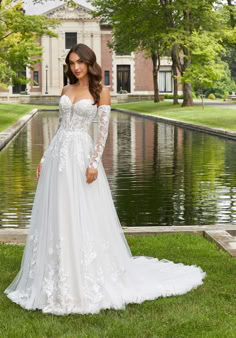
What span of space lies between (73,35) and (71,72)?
275 ft

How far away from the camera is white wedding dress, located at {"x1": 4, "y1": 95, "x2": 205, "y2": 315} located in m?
5.87

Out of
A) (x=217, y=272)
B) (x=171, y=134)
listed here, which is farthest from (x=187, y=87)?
(x=217, y=272)

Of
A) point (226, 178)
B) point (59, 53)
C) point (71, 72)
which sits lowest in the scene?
point (226, 178)

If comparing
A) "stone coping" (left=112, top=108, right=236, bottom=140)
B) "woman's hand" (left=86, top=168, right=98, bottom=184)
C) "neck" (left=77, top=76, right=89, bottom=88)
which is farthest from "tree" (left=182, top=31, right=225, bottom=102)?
"woman's hand" (left=86, top=168, right=98, bottom=184)

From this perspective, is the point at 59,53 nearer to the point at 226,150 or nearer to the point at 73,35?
the point at 73,35

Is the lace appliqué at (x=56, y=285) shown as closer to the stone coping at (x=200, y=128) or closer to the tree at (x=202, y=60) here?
the stone coping at (x=200, y=128)

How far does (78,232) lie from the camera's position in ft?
19.7

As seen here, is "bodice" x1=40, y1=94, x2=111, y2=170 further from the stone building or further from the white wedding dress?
the stone building

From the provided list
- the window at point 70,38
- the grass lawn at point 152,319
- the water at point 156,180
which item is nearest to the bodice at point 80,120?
the grass lawn at point 152,319

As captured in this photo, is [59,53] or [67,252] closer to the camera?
[67,252]

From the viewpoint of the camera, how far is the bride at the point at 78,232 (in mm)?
5879

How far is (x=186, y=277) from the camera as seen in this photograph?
261 inches

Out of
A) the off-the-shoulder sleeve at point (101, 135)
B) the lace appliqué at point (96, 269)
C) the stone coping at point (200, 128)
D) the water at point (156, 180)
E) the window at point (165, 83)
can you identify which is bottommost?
the water at point (156, 180)

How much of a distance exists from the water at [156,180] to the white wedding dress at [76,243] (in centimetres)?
453
